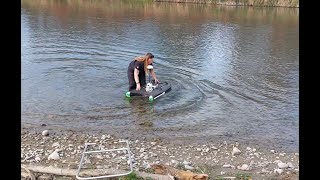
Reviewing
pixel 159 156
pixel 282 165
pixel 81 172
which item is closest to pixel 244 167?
pixel 282 165

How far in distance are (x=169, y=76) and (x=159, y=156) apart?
8.72 metres

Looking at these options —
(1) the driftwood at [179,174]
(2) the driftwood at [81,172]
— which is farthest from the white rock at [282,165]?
(2) the driftwood at [81,172]

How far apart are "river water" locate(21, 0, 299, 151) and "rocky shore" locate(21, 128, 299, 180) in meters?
0.76

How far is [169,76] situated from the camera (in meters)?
18.1

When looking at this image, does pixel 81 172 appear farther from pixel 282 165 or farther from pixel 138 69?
pixel 138 69

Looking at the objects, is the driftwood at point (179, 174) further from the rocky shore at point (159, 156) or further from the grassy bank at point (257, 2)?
the grassy bank at point (257, 2)

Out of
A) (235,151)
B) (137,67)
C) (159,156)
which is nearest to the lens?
(159,156)

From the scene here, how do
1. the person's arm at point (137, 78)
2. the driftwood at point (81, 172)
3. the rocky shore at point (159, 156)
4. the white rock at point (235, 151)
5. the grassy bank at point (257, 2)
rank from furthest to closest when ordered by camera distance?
the grassy bank at point (257, 2) → the person's arm at point (137, 78) → the white rock at point (235, 151) → the rocky shore at point (159, 156) → the driftwood at point (81, 172)

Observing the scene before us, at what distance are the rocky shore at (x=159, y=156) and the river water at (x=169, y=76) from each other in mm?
764

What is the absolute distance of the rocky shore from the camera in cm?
845

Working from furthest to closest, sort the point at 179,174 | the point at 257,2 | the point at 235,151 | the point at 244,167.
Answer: the point at 257,2 → the point at 235,151 → the point at 244,167 → the point at 179,174

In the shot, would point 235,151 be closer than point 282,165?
No

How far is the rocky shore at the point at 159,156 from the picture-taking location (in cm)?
845

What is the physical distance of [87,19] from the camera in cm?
3450
